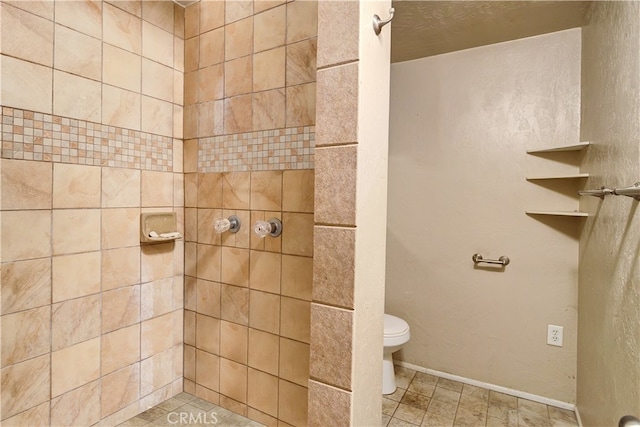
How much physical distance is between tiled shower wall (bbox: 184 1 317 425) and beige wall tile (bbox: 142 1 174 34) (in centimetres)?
10

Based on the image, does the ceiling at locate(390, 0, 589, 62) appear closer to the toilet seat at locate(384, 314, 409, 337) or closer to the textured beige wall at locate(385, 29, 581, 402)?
the textured beige wall at locate(385, 29, 581, 402)

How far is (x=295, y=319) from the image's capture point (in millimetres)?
1418

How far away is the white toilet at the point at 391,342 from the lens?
1946mm

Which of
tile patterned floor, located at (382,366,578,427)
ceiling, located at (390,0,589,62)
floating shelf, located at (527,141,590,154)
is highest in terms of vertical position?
ceiling, located at (390,0,589,62)

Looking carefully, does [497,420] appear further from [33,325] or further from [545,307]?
[33,325]

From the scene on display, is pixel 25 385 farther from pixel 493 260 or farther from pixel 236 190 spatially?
pixel 493 260

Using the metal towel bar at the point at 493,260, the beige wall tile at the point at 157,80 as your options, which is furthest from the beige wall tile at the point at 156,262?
the metal towel bar at the point at 493,260

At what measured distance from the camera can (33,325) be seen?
1240 millimetres

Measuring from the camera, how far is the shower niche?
1788 millimetres

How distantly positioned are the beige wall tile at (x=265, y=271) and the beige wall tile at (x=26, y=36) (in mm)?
1126

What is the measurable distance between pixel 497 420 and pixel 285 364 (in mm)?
1286

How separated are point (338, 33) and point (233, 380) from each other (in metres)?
1.58

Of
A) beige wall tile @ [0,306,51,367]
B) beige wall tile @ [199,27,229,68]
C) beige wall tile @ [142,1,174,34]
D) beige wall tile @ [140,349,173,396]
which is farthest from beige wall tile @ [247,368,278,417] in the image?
beige wall tile @ [142,1,174,34]

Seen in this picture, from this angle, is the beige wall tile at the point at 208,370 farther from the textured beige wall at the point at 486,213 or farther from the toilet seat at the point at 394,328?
the textured beige wall at the point at 486,213
